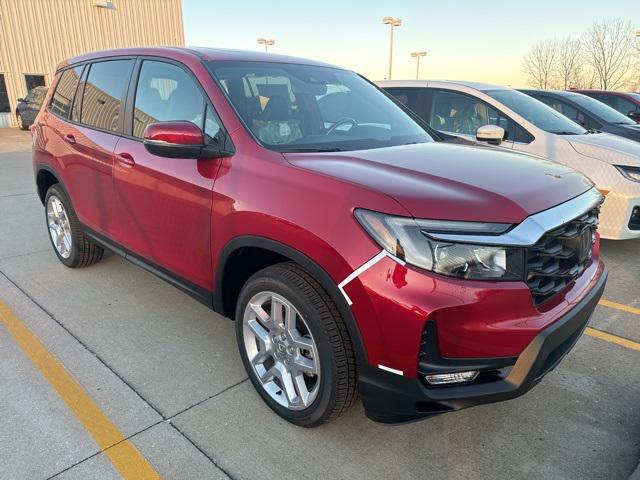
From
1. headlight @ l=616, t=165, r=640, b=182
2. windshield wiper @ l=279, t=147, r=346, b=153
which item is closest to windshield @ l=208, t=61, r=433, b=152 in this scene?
windshield wiper @ l=279, t=147, r=346, b=153

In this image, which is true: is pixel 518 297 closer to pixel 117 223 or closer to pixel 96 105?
pixel 117 223

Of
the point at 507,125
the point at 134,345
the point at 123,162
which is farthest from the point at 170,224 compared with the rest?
the point at 507,125

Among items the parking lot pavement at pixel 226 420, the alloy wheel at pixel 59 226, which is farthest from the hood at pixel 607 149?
the alloy wheel at pixel 59 226

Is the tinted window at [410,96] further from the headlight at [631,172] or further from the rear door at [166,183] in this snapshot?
the rear door at [166,183]

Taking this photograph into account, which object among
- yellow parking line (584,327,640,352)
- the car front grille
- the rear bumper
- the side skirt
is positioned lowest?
yellow parking line (584,327,640,352)

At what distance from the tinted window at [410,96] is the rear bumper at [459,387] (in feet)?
15.2

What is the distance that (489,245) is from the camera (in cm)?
190

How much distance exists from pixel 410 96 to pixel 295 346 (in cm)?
477

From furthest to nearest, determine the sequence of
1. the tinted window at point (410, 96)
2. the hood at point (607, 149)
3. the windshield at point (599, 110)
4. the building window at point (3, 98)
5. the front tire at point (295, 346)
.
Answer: the building window at point (3, 98) < the windshield at point (599, 110) < the tinted window at point (410, 96) < the hood at point (607, 149) < the front tire at point (295, 346)

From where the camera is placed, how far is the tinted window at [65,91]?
4.23 metres

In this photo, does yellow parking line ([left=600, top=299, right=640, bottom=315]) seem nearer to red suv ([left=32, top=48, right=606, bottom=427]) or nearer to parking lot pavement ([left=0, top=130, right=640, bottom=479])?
parking lot pavement ([left=0, top=130, right=640, bottom=479])

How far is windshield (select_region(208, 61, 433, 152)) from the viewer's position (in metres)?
2.75

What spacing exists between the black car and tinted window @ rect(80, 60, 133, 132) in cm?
641

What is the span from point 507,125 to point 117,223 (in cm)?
438
